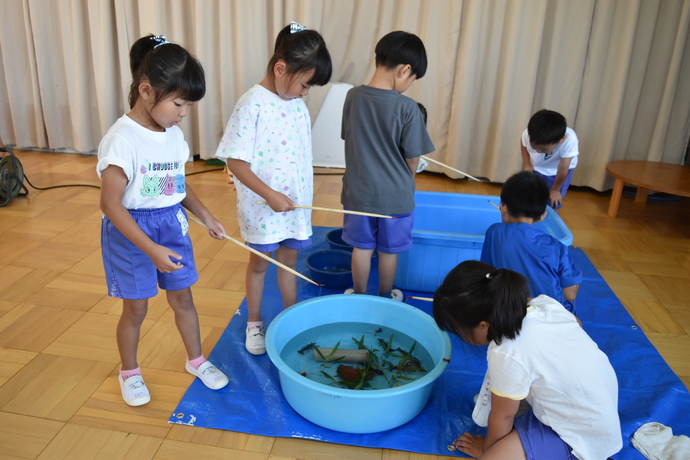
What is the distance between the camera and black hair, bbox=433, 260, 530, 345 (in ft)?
3.78

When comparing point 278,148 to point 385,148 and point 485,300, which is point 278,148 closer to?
point 385,148

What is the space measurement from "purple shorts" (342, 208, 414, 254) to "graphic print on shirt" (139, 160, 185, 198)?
694mm

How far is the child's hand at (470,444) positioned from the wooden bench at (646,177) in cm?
215

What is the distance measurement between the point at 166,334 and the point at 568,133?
2.07m

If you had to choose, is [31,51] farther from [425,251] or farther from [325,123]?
[425,251]

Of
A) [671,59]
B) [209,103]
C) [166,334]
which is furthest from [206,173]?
[671,59]

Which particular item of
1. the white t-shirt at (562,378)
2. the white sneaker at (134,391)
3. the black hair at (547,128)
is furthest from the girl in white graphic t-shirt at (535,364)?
the black hair at (547,128)

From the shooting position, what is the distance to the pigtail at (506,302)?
115 centimetres

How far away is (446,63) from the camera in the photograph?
11.8ft

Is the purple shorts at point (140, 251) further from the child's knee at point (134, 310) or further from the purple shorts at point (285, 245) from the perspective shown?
the purple shorts at point (285, 245)

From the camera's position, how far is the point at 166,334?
1.87 metres

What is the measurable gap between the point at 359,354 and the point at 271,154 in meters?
0.70

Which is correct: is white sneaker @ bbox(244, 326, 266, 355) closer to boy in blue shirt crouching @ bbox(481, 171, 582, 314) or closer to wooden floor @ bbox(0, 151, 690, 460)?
wooden floor @ bbox(0, 151, 690, 460)

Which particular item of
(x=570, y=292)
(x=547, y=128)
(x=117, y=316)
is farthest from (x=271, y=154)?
(x=547, y=128)
